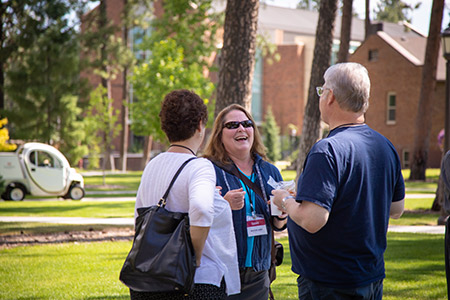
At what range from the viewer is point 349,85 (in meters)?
3.17

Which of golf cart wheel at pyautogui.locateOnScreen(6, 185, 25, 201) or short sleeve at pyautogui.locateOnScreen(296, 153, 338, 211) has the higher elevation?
short sleeve at pyautogui.locateOnScreen(296, 153, 338, 211)

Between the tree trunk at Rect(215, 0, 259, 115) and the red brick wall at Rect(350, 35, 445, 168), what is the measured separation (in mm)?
28295

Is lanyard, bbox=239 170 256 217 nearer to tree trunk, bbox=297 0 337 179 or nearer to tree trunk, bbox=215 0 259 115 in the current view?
tree trunk, bbox=215 0 259 115

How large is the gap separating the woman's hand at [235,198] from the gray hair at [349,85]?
960 mm

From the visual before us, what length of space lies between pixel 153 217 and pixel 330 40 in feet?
40.9

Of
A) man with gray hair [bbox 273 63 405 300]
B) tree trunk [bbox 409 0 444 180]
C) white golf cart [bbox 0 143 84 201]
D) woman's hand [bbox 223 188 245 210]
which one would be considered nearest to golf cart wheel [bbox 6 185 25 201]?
white golf cart [bbox 0 143 84 201]

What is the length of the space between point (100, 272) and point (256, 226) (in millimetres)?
4768

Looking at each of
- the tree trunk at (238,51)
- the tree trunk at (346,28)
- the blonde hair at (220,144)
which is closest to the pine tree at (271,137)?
the tree trunk at (346,28)

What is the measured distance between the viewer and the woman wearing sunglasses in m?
4.01

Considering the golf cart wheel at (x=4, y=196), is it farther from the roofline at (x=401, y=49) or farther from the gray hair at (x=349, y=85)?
the roofline at (x=401, y=49)

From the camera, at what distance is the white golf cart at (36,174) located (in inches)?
774

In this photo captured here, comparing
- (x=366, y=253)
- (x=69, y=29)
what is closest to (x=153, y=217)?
(x=366, y=253)

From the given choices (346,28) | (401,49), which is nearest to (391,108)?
(401,49)

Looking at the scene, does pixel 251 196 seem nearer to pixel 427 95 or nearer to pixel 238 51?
pixel 238 51
